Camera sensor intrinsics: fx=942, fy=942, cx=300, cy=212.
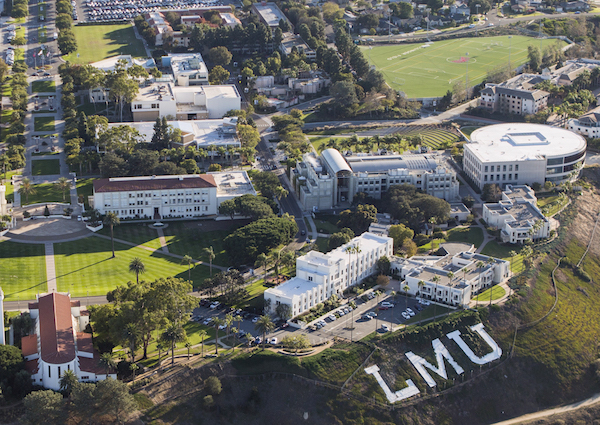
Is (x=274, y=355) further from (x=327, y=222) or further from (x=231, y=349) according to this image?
(x=327, y=222)

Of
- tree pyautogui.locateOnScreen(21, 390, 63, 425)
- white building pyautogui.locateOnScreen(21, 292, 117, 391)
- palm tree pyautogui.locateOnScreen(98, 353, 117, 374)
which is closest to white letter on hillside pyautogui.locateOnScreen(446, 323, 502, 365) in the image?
palm tree pyautogui.locateOnScreen(98, 353, 117, 374)

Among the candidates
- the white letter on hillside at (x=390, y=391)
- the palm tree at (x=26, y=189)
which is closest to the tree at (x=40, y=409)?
the white letter on hillside at (x=390, y=391)

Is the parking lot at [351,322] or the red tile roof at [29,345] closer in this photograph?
the red tile roof at [29,345]

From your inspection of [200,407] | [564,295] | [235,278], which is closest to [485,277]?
[564,295]

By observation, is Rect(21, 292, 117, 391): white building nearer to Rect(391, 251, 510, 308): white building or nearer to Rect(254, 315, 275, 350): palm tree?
Rect(254, 315, 275, 350): palm tree

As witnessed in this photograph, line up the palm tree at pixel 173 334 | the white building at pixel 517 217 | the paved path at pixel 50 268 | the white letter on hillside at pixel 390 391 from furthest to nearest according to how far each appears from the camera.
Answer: the white building at pixel 517 217 → the paved path at pixel 50 268 → the white letter on hillside at pixel 390 391 → the palm tree at pixel 173 334

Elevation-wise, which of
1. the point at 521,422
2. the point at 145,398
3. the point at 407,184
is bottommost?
the point at 521,422

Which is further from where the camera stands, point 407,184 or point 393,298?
point 407,184

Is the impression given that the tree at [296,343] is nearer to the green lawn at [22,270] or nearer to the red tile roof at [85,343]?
the red tile roof at [85,343]
